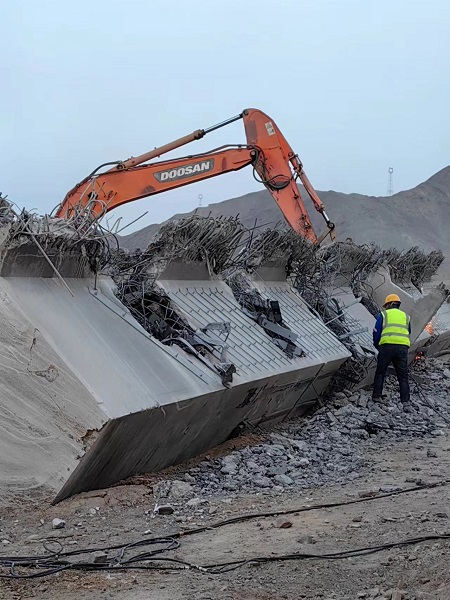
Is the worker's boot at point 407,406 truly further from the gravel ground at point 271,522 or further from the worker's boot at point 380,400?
the gravel ground at point 271,522

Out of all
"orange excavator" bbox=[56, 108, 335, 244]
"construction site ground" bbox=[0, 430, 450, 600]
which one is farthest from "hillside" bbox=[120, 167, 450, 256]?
"construction site ground" bbox=[0, 430, 450, 600]

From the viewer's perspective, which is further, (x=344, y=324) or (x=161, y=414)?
(x=344, y=324)

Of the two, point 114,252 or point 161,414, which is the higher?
point 114,252

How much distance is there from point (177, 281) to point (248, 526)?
12.0 feet

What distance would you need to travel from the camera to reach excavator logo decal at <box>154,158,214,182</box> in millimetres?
14531

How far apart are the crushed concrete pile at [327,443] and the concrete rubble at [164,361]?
1.1 inches

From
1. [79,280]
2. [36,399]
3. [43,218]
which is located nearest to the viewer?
[36,399]

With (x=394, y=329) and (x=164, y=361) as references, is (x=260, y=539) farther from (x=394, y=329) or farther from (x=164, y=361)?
(x=394, y=329)

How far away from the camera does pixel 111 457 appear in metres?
5.92

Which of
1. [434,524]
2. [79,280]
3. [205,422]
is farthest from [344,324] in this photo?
[434,524]

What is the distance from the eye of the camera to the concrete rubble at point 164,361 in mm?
5645

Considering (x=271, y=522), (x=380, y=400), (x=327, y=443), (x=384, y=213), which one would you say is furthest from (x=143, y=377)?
(x=384, y=213)

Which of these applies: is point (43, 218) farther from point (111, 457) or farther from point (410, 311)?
point (410, 311)

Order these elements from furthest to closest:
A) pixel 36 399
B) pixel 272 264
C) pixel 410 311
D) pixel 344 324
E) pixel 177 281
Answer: pixel 410 311 → pixel 344 324 → pixel 272 264 → pixel 177 281 → pixel 36 399
